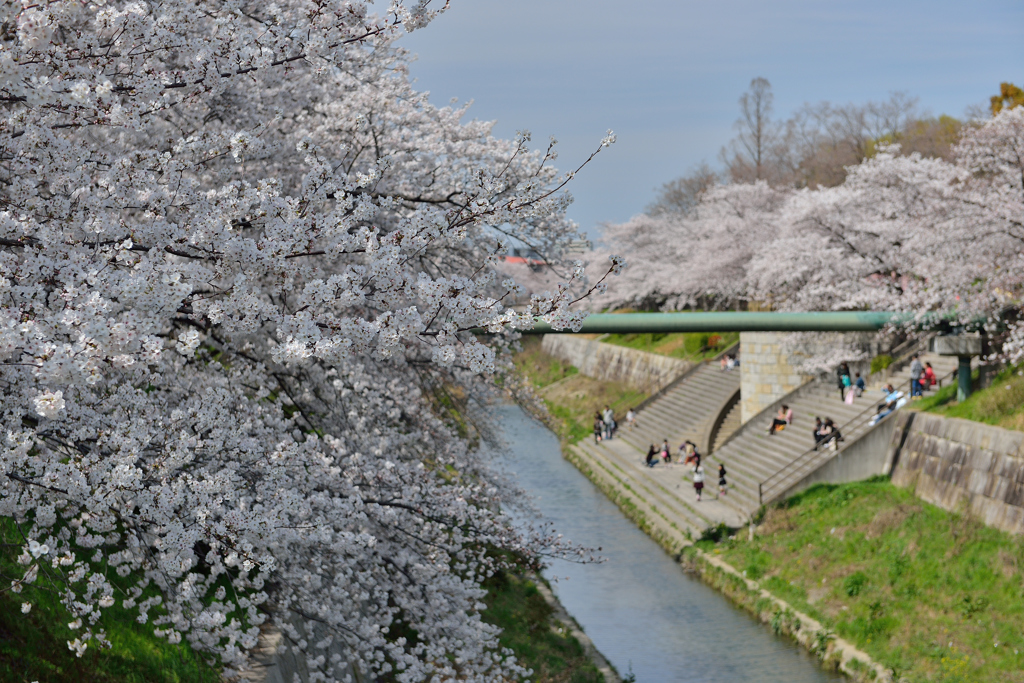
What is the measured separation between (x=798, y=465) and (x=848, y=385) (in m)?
3.55

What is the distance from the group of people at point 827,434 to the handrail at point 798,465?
0.13 m

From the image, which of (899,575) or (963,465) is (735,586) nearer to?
(899,575)

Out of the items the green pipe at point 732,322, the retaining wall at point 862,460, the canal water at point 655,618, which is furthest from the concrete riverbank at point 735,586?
the green pipe at point 732,322

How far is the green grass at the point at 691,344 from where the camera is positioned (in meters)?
38.1

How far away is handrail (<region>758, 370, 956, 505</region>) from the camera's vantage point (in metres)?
21.0

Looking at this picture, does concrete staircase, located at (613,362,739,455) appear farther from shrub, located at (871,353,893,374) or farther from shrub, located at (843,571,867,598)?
shrub, located at (843,571,867,598)

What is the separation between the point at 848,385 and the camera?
24.3 m

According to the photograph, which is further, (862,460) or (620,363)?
(620,363)

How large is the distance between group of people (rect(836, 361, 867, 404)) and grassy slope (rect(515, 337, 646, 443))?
11.1 meters

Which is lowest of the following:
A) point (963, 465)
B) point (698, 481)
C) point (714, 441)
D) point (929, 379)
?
point (698, 481)

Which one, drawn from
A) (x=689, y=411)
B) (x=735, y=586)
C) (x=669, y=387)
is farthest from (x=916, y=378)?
(x=669, y=387)

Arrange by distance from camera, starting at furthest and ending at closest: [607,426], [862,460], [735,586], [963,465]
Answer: [607,426], [862,460], [735,586], [963,465]

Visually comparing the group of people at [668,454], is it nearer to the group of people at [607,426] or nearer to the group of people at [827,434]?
the group of people at [827,434]

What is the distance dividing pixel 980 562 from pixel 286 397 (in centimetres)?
1284
